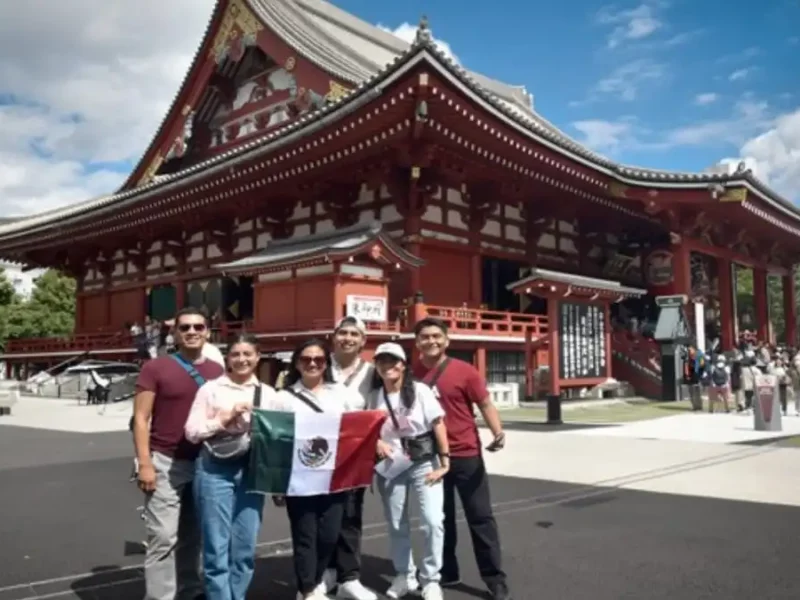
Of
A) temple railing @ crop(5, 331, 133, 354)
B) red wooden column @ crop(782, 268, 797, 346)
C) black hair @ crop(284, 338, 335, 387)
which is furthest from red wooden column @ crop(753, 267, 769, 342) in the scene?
black hair @ crop(284, 338, 335, 387)

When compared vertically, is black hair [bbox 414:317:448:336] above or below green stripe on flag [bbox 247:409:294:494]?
above

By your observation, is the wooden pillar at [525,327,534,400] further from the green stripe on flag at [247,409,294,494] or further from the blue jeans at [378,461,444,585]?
the green stripe on flag at [247,409,294,494]

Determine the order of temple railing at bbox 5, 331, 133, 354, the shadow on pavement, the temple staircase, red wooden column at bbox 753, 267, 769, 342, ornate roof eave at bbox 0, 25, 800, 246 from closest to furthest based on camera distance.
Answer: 1. the shadow on pavement
2. ornate roof eave at bbox 0, 25, 800, 246
3. the temple staircase
4. temple railing at bbox 5, 331, 133, 354
5. red wooden column at bbox 753, 267, 769, 342

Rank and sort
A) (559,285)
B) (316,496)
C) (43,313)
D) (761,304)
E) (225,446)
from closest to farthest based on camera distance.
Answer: (225,446) → (316,496) → (559,285) → (761,304) → (43,313)

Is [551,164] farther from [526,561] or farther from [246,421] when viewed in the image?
[246,421]

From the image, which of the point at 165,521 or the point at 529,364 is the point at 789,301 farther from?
the point at 165,521

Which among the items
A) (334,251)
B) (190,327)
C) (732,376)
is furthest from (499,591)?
(732,376)

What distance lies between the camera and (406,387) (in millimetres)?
4352

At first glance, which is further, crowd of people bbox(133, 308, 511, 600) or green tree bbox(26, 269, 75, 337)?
green tree bbox(26, 269, 75, 337)

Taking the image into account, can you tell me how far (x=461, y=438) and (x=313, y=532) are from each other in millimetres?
1076

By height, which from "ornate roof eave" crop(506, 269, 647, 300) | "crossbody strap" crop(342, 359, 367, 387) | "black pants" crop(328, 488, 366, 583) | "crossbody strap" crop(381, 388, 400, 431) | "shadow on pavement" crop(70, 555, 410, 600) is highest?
"ornate roof eave" crop(506, 269, 647, 300)

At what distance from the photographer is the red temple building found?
Answer: 1561cm

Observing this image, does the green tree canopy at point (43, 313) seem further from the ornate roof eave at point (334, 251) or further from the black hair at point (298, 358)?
the black hair at point (298, 358)

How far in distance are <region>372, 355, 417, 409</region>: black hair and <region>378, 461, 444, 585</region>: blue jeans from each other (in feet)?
1.29
